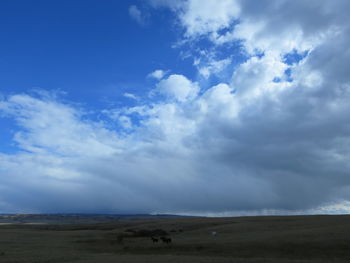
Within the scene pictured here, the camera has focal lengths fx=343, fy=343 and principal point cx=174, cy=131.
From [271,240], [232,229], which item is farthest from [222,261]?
[232,229]

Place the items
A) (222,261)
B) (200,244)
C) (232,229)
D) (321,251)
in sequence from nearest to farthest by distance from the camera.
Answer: (222,261) < (321,251) < (200,244) < (232,229)

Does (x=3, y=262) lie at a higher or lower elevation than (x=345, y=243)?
lower

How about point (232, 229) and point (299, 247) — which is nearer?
point (299, 247)

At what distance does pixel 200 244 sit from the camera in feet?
127

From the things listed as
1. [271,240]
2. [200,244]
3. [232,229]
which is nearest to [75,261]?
[200,244]

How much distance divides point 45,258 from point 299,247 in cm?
2391

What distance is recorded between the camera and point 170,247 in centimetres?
3969

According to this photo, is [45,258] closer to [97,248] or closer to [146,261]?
[146,261]

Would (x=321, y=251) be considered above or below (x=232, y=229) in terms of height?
below

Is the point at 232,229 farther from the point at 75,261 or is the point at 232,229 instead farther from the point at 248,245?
the point at 75,261

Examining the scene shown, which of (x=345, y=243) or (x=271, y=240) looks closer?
(x=345, y=243)

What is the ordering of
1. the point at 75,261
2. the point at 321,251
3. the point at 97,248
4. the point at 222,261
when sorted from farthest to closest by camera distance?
the point at 97,248 < the point at 321,251 < the point at 75,261 < the point at 222,261

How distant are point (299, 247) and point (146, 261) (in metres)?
16.2

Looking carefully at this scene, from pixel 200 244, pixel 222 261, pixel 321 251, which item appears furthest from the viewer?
pixel 200 244
